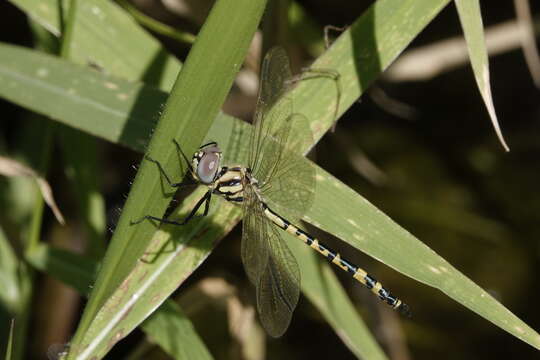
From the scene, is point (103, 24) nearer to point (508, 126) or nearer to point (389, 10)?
point (389, 10)

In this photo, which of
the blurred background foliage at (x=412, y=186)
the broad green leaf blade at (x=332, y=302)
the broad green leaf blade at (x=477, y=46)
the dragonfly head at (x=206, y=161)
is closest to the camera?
the broad green leaf blade at (x=477, y=46)

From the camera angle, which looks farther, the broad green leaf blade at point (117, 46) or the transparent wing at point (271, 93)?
the broad green leaf blade at point (117, 46)

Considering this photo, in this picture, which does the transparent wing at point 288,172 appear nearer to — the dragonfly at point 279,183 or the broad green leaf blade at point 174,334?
the dragonfly at point 279,183

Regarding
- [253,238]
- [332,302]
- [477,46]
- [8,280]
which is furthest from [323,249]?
[8,280]

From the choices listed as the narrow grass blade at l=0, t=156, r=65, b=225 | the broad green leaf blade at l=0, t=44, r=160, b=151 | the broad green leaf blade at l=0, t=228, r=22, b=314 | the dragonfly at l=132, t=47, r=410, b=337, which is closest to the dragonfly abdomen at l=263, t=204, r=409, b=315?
the dragonfly at l=132, t=47, r=410, b=337

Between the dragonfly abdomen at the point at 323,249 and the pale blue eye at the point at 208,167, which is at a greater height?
the pale blue eye at the point at 208,167

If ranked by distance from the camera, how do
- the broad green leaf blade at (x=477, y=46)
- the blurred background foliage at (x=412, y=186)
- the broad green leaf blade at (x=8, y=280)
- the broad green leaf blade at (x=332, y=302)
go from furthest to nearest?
the blurred background foliage at (x=412, y=186), the broad green leaf blade at (x=8, y=280), the broad green leaf blade at (x=332, y=302), the broad green leaf blade at (x=477, y=46)

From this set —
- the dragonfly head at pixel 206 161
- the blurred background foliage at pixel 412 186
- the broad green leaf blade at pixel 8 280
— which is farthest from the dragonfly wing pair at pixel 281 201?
the broad green leaf blade at pixel 8 280

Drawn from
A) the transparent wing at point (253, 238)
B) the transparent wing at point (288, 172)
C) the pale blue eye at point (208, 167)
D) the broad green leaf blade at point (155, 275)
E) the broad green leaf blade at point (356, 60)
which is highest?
the broad green leaf blade at point (356, 60)
